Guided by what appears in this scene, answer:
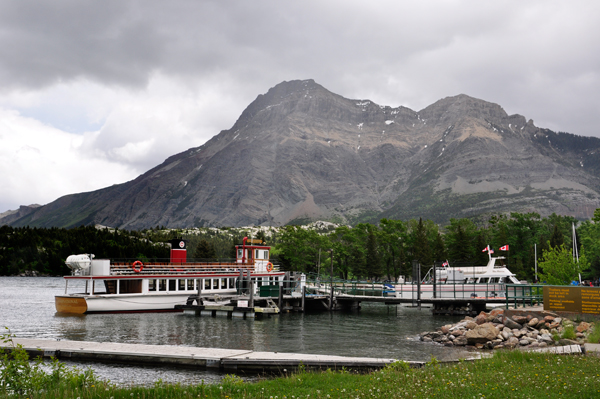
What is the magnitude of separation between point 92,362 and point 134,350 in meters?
1.74

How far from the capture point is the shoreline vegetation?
11367 millimetres

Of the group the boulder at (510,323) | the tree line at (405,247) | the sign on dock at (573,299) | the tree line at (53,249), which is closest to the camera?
the sign on dock at (573,299)

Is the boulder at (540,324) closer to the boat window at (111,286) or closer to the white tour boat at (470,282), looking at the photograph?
the white tour boat at (470,282)

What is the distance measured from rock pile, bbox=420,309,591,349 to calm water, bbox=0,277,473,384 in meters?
2.09

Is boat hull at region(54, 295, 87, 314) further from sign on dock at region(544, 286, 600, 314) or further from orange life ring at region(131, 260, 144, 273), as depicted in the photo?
sign on dock at region(544, 286, 600, 314)

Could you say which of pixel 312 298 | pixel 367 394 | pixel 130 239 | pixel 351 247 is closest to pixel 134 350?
pixel 367 394

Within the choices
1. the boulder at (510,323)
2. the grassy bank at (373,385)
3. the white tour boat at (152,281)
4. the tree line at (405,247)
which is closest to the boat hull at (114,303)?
the white tour boat at (152,281)

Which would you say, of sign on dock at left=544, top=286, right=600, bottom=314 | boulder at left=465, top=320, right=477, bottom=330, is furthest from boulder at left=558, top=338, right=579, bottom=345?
boulder at left=465, top=320, right=477, bottom=330

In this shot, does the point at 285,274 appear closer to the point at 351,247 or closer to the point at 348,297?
the point at 348,297

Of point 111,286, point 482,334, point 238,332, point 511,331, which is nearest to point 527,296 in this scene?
point 511,331

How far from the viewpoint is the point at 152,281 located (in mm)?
51594

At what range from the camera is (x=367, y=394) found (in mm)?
11531

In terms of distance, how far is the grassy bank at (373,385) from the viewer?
11344 mm

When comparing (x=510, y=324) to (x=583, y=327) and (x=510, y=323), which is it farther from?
(x=583, y=327)
